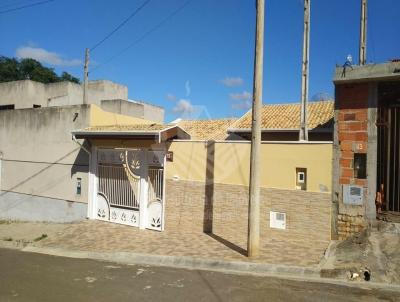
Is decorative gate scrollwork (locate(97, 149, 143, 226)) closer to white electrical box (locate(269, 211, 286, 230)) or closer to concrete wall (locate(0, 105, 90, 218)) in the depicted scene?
concrete wall (locate(0, 105, 90, 218))

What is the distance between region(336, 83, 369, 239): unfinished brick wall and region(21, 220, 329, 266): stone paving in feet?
2.56

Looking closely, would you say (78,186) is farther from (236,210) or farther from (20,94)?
(20,94)

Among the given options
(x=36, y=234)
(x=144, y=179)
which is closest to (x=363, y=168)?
(x=144, y=179)

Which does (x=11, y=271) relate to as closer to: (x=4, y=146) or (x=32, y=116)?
(x=32, y=116)

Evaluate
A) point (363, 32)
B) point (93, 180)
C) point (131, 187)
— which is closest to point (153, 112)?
point (93, 180)

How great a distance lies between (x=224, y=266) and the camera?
8961 millimetres

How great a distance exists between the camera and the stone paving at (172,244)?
366 inches

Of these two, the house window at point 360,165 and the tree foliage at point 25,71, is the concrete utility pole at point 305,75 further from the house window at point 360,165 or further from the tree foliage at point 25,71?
the tree foliage at point 25,71

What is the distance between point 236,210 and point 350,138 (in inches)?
143

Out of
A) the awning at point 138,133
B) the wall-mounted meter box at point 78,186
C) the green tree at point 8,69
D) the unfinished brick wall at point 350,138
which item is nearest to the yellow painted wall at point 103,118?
the awning at point 138,133

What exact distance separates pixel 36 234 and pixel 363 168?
1052 cm

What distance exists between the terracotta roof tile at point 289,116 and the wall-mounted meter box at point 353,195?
5.64m

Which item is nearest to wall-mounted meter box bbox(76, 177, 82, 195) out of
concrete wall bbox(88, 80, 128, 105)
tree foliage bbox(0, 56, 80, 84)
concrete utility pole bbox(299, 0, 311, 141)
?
concrete utility pole bbox(299, 0, 311, 141)

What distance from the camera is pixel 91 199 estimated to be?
14758 millimetres
